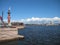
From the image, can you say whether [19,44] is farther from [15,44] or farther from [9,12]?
[9,12]

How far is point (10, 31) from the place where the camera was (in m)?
37.5

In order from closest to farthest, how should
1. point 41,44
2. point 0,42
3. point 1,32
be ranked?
point 0,42
point 41,44
point 1,32

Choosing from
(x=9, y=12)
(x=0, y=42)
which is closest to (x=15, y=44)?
(x=0, y=42)

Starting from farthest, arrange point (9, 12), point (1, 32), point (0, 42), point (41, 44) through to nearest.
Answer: point (9, 12)
point (1, 32)
point (41, 44)
point (0, 42)

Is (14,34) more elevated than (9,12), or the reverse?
(9,12)

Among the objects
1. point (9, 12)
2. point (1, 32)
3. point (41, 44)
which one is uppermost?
point (9, 12)

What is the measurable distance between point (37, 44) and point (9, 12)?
2149 inches

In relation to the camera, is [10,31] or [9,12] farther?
→ [9,12]

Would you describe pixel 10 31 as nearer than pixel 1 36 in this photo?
No

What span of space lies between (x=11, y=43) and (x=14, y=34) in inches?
227

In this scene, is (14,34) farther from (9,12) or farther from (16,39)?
(9,12)

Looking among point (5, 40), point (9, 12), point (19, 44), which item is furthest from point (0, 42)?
point (9, 12)

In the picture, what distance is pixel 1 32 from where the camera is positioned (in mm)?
35531

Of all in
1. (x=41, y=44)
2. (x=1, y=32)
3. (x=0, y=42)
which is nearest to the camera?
(x=0, y=42)
